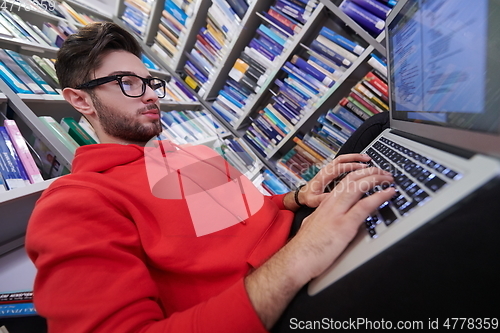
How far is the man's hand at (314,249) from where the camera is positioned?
1.20ft

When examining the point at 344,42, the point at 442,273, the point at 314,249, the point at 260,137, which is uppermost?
the point at 344,42

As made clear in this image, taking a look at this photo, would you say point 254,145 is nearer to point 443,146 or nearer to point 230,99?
point 230,99

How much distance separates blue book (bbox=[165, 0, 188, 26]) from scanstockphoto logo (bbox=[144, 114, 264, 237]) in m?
1.29

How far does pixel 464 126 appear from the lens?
16.3 inches

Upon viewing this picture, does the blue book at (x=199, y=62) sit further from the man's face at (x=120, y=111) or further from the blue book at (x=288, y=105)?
the man's face at (x=120, y=111)

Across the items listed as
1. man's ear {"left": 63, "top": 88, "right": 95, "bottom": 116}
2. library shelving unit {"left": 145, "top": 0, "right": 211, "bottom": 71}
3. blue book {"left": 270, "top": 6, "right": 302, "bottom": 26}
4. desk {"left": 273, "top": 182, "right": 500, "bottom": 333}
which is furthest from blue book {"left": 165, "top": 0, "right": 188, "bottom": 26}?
desk {"left": 273, "top": 182, "right": 500, "bottom": 333}

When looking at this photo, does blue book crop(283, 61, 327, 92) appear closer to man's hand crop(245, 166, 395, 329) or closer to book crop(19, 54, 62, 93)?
man's hand crop(245, 166, 395, 329)

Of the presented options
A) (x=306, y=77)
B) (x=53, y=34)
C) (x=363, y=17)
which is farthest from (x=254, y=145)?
(x=53, y=34)

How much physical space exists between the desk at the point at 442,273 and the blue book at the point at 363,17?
1249mm

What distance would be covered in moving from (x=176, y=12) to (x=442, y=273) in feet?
7.00

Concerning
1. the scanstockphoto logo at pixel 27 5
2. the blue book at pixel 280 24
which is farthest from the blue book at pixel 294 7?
the scanstockphoto logo at pixel 27 5

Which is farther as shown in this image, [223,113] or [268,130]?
[223,113]

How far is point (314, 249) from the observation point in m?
0.38

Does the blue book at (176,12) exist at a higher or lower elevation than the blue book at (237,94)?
A: higher
